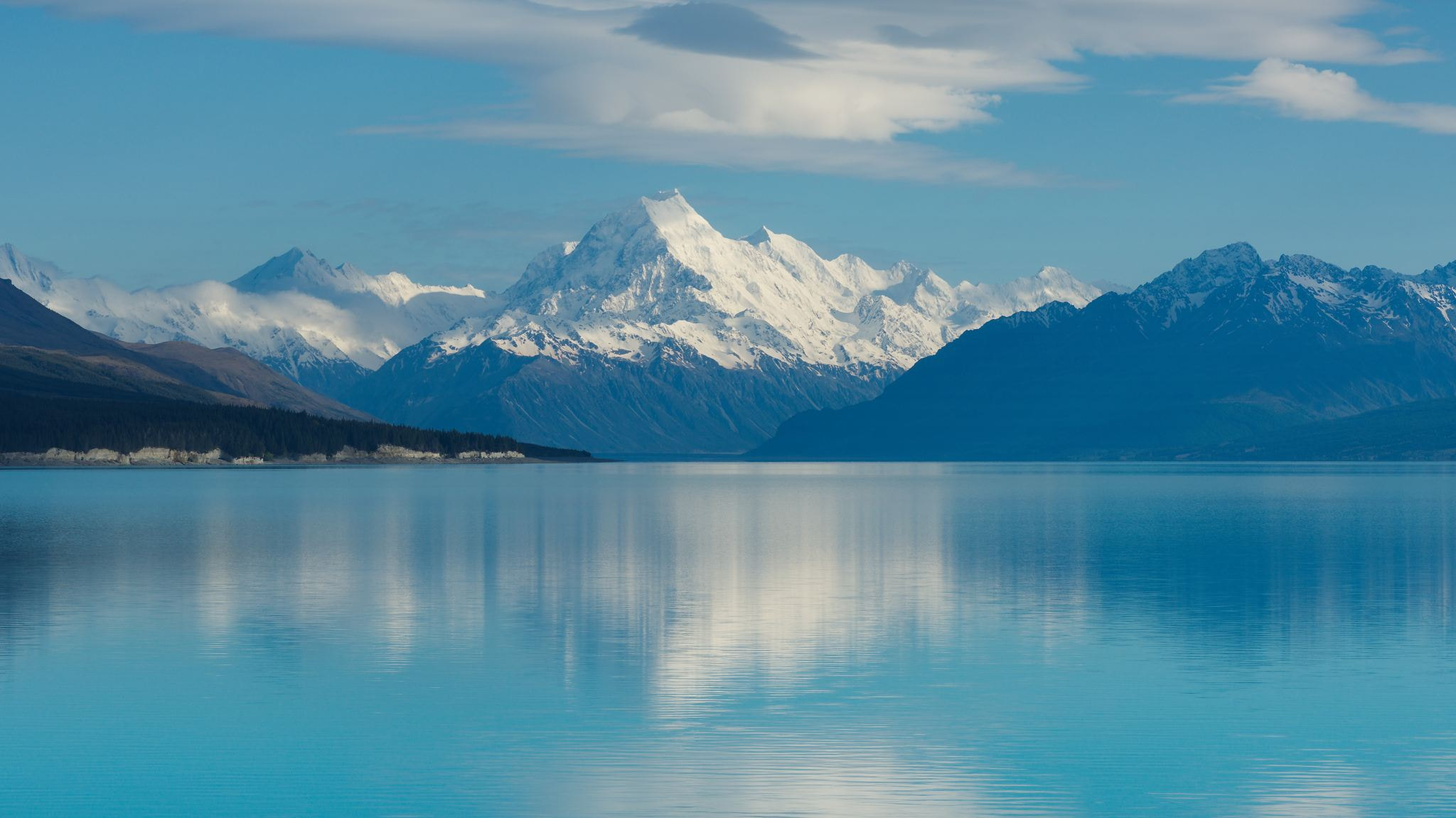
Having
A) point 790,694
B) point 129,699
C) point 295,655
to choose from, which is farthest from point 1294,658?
point 129,699

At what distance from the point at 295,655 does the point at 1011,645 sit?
23999mm

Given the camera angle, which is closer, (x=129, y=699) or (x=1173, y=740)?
(x=1173, y=740)

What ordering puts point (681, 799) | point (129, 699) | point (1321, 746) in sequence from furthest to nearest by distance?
1. point (129, 699)
2. point (1321, 746)
3. point (681, 799)

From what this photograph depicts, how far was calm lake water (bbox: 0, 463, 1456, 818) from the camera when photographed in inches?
1390

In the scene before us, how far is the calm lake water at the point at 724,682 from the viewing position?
1390 inches

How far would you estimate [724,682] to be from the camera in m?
48.5

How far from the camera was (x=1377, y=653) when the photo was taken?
180 feet

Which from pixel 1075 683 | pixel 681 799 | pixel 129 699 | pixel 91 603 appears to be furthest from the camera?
pixel 91 603

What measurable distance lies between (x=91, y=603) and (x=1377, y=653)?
49701 millimetres

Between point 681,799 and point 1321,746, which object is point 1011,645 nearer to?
point 1321,746

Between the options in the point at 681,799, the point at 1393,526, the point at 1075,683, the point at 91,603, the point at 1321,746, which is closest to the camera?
the point at 681,799

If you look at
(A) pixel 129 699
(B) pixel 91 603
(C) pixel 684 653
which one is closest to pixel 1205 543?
(C) pixel 684 653

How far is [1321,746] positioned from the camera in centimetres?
3941

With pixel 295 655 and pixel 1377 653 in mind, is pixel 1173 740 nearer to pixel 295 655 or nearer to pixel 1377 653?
pixel 1377 653
